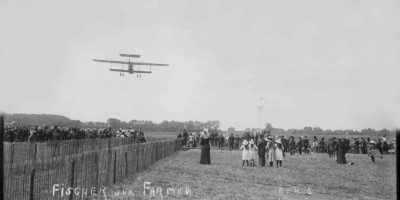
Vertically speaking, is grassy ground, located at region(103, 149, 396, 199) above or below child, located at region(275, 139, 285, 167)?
below

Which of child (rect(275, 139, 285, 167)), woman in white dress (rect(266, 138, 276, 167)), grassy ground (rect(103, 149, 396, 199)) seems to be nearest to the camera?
grassy ground (rect(103, 149, 396, 199))

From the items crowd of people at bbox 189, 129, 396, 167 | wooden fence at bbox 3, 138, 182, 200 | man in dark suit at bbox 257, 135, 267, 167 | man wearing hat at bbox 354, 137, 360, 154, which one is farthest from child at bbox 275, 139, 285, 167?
man wearing hat at bbox 354, 137, 360, 154

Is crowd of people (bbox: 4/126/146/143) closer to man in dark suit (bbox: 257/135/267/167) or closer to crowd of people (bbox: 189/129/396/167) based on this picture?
crowd of people (bbox: 189/129/396/167)

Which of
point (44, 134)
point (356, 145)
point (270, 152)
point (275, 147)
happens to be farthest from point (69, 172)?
point (356, 145)

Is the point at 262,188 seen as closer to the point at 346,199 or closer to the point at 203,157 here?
the point at 346,199

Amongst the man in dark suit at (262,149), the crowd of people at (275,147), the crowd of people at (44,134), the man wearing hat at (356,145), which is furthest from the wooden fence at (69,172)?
the man wearing hat at (356,145)

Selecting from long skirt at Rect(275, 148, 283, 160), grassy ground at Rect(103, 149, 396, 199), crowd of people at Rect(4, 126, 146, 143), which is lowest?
grassy ground at Rect(103, 149, 396, 199)

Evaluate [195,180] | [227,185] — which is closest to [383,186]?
[227,185]

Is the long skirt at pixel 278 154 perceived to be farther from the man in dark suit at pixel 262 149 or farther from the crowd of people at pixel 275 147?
the man in dark suit at pixel 262 149

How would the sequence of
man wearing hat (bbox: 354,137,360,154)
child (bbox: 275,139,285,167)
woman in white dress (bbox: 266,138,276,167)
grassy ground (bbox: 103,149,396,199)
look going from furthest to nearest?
man wearing hat (bbox: 354,137,360,154), woman in white dress (bbox: 266,138,276,167), child (bbox: 275,139,285,167), grassy ground (bbox: 103,149,396,199)

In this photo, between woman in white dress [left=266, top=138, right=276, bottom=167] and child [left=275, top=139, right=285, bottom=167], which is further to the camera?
woman in white dress [left=266, top=138, right=276, bottom=167]

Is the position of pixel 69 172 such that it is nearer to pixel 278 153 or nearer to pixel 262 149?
pixel 262 149
